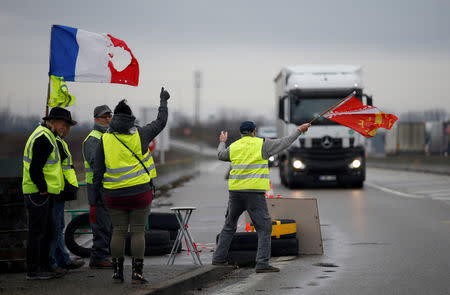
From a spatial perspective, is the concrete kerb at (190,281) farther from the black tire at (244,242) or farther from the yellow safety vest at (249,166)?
the yellow safety vest at (249,166)

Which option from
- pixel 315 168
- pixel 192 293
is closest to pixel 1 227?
pixel 192 293

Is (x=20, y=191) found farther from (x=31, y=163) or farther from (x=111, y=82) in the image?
(x=111, y=82)

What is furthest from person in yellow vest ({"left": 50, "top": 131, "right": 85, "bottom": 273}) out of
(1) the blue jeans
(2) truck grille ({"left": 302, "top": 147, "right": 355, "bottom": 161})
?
(2) truck grille ({"left": 302, "top": 147, "right": 355, "bottom": 161})

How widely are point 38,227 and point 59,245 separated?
0.85m

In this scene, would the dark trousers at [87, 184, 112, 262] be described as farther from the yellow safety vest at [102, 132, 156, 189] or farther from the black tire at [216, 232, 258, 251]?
the black tire at [216, 232, 258, 251]

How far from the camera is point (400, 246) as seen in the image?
11711 millimetres

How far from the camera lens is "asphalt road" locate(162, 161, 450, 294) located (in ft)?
27.5

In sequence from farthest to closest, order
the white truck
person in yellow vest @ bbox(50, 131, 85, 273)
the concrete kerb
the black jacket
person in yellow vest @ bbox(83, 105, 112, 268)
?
1. the white truck
2. person in yellow vest @ bbox(83, 105, 112, 268)
3. person in yellow vest @ bbox(50, 131, 85, 273)
4. the black jacket
5. the concrete kerb

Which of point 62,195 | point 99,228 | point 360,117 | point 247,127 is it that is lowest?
point 99,228

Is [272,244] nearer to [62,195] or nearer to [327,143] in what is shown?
[62,195]

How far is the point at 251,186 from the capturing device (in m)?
9.48

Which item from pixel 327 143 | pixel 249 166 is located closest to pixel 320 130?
pixel 327 143

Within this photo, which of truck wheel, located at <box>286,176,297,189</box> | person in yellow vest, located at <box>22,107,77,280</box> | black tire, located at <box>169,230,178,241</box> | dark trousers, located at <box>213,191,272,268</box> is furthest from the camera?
truck wheel, located at <box>286,176,297,189</box>

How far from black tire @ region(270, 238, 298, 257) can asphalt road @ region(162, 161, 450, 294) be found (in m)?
0.25
